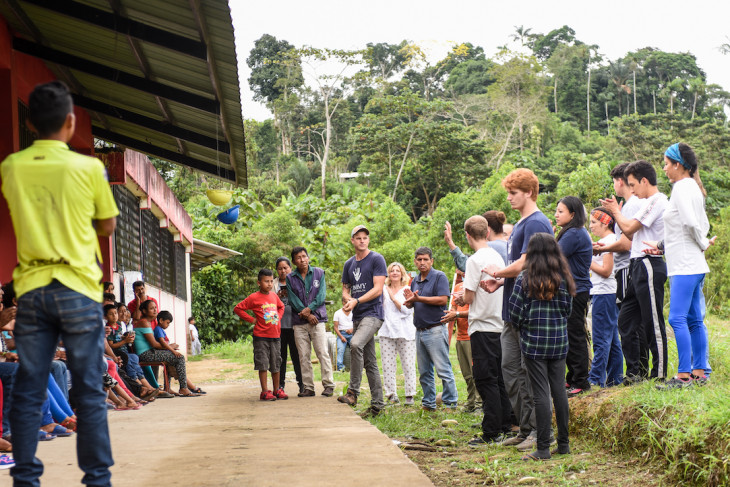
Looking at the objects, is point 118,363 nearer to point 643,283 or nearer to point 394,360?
point 394,360

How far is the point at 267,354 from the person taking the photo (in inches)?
370

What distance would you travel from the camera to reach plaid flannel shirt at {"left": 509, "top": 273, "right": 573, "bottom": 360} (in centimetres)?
536

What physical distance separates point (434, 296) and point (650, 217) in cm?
293

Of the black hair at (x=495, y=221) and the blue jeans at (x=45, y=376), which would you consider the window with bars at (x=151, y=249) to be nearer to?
the black hair at (x=495, y=221)

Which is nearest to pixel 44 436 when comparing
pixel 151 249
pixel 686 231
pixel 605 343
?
pixel 605 343

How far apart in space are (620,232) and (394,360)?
359 centimetres

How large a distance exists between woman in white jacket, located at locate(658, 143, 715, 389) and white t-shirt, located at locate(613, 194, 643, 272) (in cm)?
109

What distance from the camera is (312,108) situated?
57.0 meters

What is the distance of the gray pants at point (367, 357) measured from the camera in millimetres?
8008

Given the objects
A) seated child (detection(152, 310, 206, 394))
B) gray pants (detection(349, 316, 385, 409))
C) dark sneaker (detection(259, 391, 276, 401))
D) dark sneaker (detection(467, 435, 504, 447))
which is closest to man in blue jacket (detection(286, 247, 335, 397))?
dark sneaker (detection(259, 391, 276, 401))

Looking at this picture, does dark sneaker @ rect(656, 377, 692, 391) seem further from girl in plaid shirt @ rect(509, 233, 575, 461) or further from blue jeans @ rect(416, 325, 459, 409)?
blue jeans @ rect(416, 325, 459, 409)

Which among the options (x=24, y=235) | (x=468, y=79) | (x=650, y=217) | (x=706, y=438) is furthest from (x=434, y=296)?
(x=468, y=79)

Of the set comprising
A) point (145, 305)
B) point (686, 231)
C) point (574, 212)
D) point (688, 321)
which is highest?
point (574, 212)

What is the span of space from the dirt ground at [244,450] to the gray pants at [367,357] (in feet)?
1.29
